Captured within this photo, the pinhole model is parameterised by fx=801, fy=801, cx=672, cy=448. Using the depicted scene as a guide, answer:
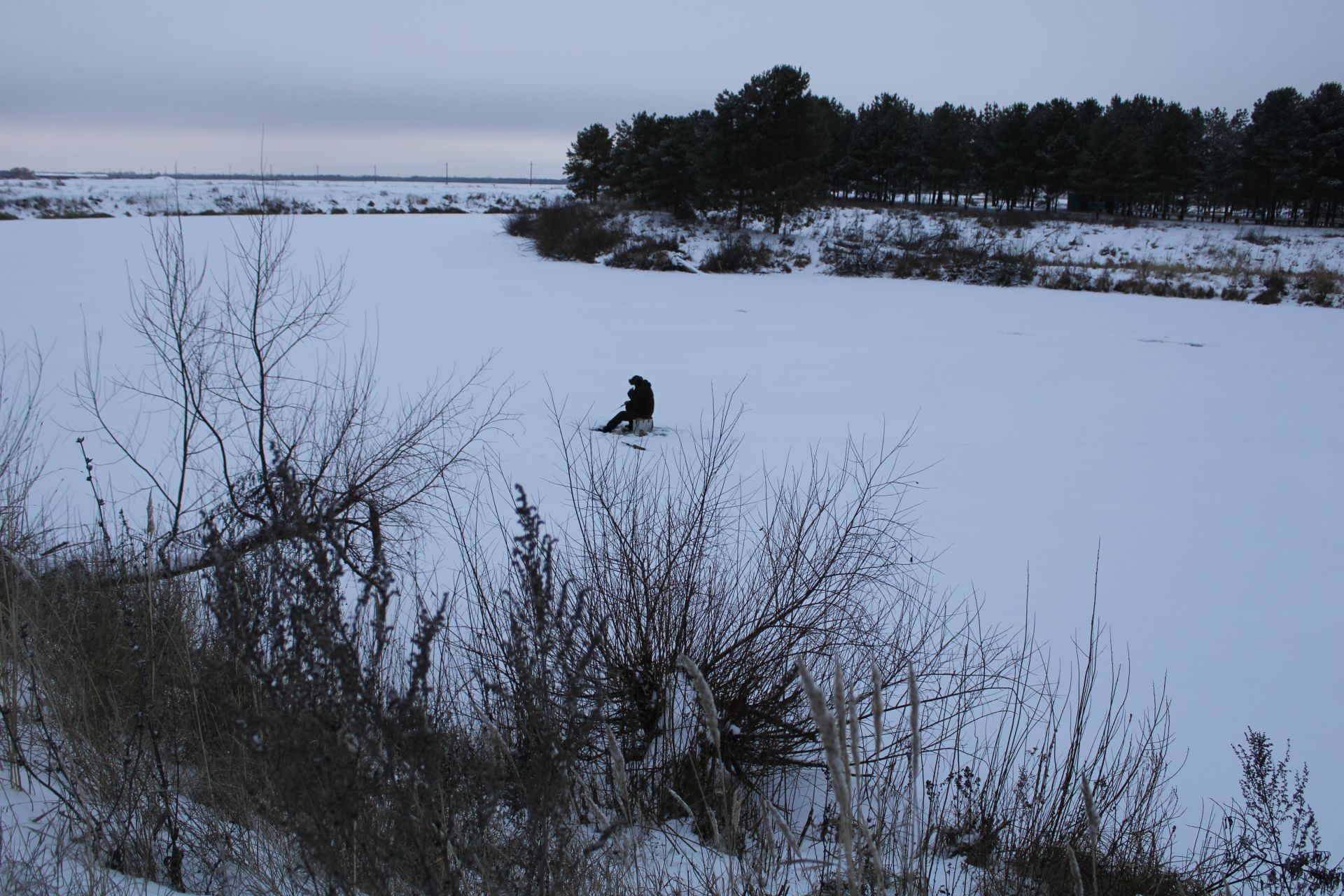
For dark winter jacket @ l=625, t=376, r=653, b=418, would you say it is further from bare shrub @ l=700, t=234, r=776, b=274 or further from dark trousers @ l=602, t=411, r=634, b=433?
bare shrub @ l=700, t=234, r=776, b=274

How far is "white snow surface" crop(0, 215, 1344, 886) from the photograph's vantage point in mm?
5590

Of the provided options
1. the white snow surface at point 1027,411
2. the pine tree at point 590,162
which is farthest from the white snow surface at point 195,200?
the white snow surface at point 1027,411

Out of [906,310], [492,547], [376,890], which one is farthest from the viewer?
[906,310]

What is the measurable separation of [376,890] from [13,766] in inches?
75.4

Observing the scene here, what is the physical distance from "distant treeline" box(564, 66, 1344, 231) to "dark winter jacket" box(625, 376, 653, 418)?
22.5 metres

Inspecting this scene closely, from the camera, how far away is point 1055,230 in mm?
35906

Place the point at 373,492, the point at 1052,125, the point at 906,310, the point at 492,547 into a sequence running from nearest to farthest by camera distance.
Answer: the point at 373,492, the point at 492,547, the point at 906,310, the point at 1052,125

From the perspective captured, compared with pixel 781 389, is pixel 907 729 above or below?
below

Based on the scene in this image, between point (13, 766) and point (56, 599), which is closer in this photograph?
point (13, 766)

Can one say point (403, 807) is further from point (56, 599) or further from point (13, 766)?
point (56, 599)

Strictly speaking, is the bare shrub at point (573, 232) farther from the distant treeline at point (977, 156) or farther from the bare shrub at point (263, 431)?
the bare shrub at point (263, 431)

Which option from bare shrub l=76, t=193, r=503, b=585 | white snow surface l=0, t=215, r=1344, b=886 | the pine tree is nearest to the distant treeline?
the pine tree

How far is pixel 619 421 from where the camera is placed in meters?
9.48

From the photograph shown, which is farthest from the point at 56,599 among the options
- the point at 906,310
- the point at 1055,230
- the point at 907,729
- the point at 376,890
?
the point at 1055,230
